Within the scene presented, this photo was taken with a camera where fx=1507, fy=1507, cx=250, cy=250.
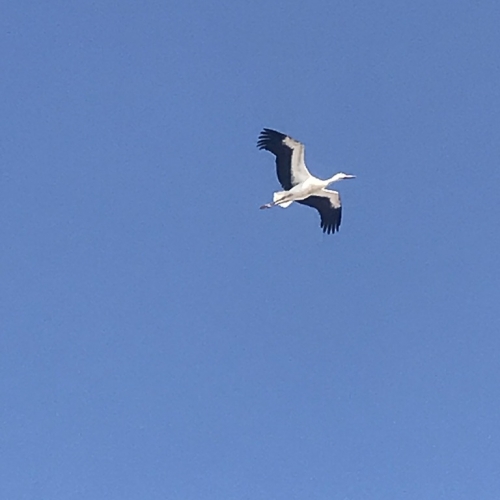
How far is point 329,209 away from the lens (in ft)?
136

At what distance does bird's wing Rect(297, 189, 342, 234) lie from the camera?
41375 mm

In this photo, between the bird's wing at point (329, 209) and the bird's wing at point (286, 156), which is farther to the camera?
the bird's wing at point (329, 209)

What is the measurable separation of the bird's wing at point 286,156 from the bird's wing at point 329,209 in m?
1.69

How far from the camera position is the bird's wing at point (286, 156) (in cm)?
3925

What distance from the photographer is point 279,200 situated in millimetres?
39625

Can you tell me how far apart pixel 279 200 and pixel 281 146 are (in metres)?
1.44

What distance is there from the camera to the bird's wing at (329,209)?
41375 millimetres

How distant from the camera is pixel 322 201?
4138 centimetres

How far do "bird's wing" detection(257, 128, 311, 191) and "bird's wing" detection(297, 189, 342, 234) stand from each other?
169cm

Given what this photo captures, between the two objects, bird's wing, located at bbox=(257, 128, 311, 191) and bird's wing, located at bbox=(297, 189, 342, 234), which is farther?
bird's wing, located at bbox=(297, 189, 342, 234)

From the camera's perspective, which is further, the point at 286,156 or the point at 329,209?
the point at 329,209

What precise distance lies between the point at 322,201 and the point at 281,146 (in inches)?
109

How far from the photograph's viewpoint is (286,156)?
129 feet

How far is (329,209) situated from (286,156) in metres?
2.72
